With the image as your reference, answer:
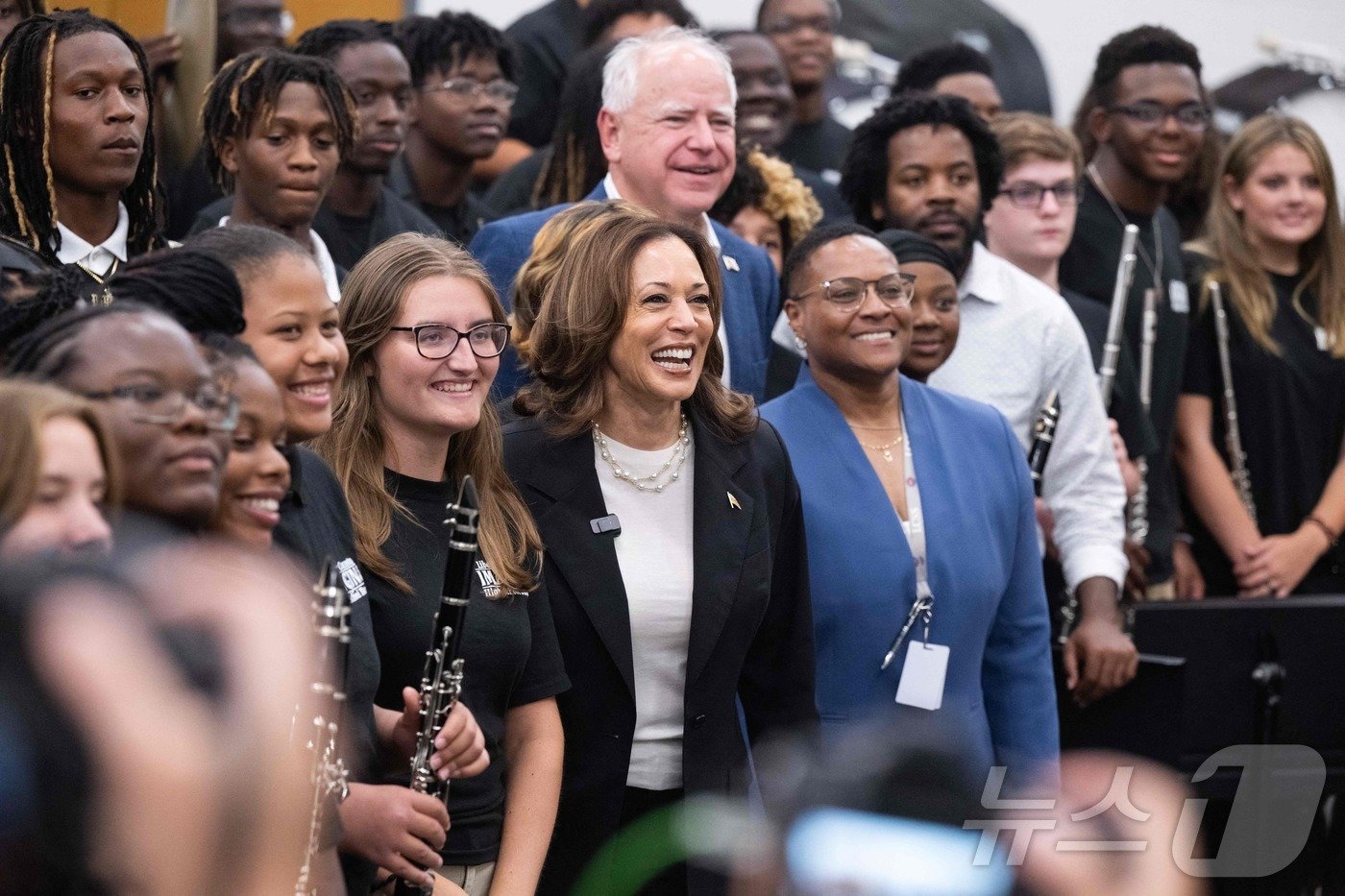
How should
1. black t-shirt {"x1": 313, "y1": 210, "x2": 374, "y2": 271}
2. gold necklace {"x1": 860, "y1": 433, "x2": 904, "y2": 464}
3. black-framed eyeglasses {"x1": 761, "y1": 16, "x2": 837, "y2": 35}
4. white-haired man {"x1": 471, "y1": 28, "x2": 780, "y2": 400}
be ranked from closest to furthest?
gold necklace {"x1": 860, "y1": 433, "x2": 904, "y2": 464} < white-haired man {"x1": 471, "y1": 28, "x2": 780, "y2": 400} < black t-shirt {"x1": 313, "y1": 210, "x2": 374, "y2": 271} < black-framed eyeglasses {"x1": 761, "y1": 16, "x2": 837, "y2": 35}

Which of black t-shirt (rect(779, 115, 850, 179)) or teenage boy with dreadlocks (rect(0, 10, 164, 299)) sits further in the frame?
black t-shirt (rect(779, 115, 850, 179))

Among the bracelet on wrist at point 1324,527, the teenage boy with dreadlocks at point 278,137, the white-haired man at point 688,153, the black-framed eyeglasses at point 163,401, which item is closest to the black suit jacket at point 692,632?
the white-haired man at point 688,153

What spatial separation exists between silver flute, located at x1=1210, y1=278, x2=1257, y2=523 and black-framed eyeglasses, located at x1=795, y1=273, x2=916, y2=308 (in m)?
2.51

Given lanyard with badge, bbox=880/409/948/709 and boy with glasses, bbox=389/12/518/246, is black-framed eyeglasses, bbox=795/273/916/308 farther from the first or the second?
boy with glasses, bbox=389/12/518/246

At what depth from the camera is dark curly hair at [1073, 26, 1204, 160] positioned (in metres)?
7.39

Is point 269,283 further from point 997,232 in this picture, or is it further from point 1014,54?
point 1014,54

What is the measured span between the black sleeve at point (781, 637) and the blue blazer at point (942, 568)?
222 millimetres

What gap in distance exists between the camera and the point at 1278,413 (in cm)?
703

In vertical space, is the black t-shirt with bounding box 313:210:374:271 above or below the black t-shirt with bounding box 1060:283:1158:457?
above

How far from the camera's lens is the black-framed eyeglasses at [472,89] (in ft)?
22.0

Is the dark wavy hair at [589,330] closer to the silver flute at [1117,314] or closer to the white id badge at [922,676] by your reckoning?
the white id badge at [922,676]

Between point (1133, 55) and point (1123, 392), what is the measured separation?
5.70ft

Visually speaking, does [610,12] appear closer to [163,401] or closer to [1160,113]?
[1160,113]

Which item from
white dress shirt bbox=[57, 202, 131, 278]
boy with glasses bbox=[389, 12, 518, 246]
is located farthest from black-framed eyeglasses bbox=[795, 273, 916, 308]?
boy with glasses bbox=[389, 12, 518, 246]
